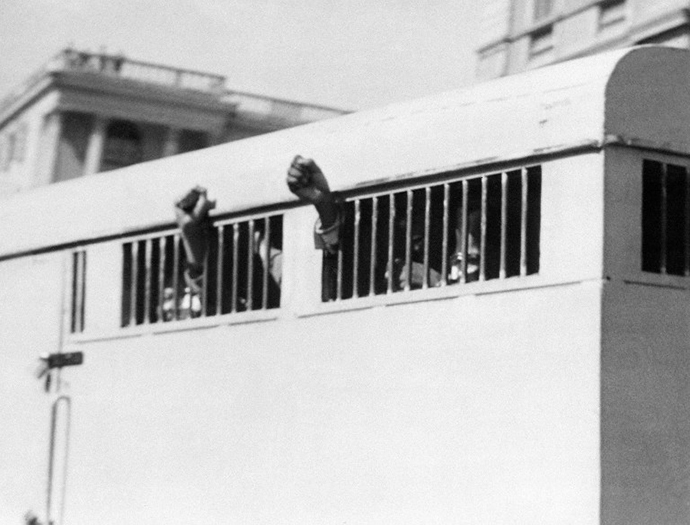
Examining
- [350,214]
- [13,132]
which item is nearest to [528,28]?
[350,214]

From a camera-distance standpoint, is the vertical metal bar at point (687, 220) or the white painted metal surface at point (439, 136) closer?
the white painted metal surface at point (439, 136)

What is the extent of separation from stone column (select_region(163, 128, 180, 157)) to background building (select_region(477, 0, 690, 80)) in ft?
108

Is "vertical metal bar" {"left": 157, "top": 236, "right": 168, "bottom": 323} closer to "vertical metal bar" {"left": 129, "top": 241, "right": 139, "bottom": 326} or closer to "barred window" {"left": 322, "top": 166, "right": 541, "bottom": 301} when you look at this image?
"vertical metal bar" {"left": 129, "top": 241, "right": 139, "bottom": 326}

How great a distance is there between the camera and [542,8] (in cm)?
2233

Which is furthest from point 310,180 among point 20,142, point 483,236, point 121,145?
point 20,142

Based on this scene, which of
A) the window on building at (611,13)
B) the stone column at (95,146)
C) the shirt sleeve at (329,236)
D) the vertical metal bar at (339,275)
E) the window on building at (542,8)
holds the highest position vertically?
the stone column at (95,146)

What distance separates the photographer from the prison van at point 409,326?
4422 millimetres

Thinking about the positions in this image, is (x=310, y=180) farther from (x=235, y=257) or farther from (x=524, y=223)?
(x=524, y=223)

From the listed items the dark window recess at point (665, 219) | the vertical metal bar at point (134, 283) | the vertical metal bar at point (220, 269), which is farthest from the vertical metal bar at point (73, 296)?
the dark window recess at point (665, 219)

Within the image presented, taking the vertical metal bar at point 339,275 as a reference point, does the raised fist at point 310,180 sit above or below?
above

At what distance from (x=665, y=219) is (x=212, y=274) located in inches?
71.7

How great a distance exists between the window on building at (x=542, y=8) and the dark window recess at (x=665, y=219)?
17.8 m

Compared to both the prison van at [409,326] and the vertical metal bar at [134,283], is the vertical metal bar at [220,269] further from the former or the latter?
the vertical metal bar at [134,283]

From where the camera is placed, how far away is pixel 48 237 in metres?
6.81
